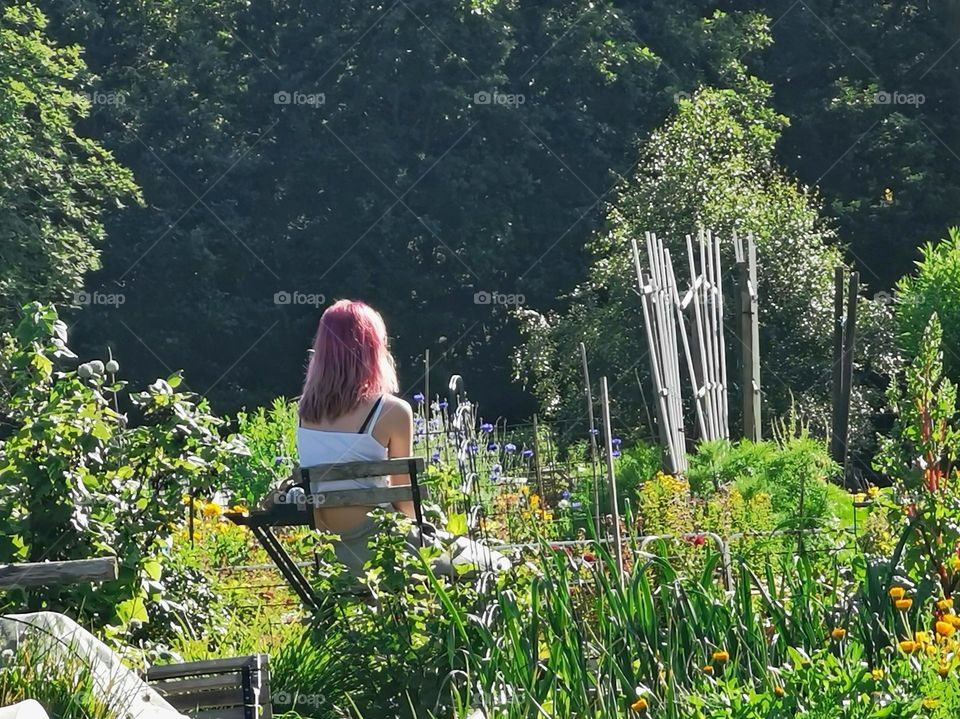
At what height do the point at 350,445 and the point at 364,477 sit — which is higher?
the point at 350,445

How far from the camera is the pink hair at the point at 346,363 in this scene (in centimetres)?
449

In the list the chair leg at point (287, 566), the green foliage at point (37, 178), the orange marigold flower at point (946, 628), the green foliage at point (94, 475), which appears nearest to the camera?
the orange marigold flower at point (946, 628)

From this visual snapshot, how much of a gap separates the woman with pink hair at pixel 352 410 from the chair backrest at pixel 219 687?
3.83 feet

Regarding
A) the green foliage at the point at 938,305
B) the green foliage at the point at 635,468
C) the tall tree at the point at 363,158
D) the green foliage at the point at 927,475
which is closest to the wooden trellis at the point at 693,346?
the green foliage at the point at 635,468

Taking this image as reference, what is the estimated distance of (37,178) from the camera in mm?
17172

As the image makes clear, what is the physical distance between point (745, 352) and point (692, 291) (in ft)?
2.81

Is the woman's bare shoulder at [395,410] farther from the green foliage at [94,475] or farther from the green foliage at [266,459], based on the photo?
the green foliage at [266,459]

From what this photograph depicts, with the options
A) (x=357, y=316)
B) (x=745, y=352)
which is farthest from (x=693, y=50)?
(x=357, y=316)

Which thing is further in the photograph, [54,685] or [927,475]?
[927,475]

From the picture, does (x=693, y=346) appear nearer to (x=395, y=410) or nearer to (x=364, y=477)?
(x=395, y=410)

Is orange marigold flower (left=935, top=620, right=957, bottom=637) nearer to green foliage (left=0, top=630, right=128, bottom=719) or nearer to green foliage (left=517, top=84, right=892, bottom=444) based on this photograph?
green foliage (left=0, top=630, right=128, bottom=719)

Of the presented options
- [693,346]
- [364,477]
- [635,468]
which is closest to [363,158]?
[693,346]

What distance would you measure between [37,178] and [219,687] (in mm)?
15066

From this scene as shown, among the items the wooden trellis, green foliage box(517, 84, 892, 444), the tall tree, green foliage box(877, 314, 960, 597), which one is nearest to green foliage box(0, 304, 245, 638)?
green foliage box(877, 314, 960, 597)
